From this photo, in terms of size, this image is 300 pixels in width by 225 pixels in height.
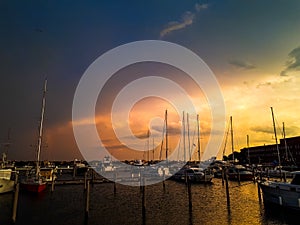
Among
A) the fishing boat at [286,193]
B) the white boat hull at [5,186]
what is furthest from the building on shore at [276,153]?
the white boat hull at [5,186]

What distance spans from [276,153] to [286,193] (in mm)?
104867

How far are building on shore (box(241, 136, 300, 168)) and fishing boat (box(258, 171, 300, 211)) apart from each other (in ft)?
225

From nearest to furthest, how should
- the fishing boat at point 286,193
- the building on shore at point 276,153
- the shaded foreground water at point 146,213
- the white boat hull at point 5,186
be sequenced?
1. the shaded foreground water at point 146,213
2. the fishing boat at point 286,193
3. the white boat hull at point 5,186
4. the building on shore at point 276,153

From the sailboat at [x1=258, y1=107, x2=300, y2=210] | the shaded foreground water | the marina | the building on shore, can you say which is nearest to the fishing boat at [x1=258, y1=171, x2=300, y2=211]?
the sailboat at [x1=258, y1=107, x2=300, y2=210]

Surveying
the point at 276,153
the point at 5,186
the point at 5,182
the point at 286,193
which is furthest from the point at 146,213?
the point at 276,153

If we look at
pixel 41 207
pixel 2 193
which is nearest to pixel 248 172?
pixel 41 207

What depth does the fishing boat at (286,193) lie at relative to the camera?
83.6 ft

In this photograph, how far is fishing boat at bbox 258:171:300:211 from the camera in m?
25.5

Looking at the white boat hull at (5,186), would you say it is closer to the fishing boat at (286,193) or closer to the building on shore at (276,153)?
the fishing boat at (286,193)

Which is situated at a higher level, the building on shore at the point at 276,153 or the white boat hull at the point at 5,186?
the building on shore at the point at 276,153

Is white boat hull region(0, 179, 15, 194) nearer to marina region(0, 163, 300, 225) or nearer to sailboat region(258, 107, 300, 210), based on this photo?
marina region(0, 163, 300, 225)

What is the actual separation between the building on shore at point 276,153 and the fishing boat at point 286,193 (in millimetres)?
68504

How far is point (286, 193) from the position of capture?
26.7 meters

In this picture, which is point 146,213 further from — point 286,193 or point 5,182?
point 5,182
